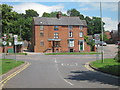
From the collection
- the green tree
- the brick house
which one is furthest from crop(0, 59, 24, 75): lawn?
the green tree

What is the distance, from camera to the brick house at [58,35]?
225 ft

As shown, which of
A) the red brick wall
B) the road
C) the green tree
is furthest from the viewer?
the green tree

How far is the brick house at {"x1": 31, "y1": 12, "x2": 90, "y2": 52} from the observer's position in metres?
68.6

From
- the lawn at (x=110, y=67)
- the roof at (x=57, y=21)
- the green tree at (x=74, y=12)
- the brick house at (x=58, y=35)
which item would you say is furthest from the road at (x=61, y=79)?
the green tree at (x=74, y=12)

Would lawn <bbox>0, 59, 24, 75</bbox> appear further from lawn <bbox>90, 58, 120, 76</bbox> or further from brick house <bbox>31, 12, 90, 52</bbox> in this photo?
Result: brick house <bbox>31, 12, 90, 52</bbox>

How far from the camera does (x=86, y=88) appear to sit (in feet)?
38.7

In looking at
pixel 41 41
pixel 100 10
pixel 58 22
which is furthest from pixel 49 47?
pixel 100 10

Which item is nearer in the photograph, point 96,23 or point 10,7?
point 10,7

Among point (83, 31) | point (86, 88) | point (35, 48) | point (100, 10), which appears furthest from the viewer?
point (83, 31)

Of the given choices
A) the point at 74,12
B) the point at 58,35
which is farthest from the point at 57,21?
the point at 74,12

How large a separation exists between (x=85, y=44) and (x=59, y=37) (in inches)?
326

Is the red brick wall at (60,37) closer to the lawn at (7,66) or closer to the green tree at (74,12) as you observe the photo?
the lawn at (7,66)

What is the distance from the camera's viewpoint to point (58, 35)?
69562 mm

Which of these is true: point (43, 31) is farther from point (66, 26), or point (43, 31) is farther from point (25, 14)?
point (25, 14)
